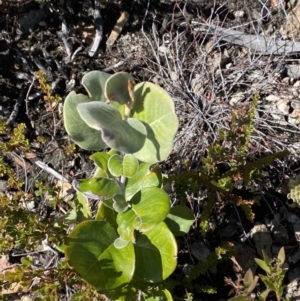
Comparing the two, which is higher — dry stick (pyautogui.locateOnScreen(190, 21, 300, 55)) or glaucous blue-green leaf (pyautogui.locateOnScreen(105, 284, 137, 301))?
dry stick (pyautogui.locateOnScreen(190, 21, 300, 55))

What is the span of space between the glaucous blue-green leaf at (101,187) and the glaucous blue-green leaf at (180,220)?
36 cm

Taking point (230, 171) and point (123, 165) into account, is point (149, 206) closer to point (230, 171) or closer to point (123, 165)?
point (123, 165)

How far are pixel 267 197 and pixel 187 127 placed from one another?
0.54m

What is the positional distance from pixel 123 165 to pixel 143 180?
0.65ft

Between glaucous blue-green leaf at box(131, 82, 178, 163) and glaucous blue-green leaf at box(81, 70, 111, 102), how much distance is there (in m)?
0.13

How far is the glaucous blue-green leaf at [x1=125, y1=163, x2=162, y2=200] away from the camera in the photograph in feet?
7.07

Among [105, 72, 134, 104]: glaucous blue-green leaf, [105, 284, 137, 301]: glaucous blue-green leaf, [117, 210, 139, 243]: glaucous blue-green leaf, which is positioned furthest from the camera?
[105, 284, 137, 301]: glaucous blue-green leaf

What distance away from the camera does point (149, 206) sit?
6.74 feet

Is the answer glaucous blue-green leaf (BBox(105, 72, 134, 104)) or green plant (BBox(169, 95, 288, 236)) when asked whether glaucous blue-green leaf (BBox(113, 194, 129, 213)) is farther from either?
glaucous blue-green leaf (BBox(105, 72, 134, 104))

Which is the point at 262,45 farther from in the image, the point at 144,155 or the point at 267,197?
the point at 144,155

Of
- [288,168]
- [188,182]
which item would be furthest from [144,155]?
[288,168]

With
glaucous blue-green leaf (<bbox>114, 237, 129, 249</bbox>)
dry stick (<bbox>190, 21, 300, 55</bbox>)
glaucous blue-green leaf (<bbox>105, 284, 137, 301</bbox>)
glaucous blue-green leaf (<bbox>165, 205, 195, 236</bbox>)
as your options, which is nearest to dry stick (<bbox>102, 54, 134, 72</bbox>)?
dry stick (<bbox>190, 21, 300, 55</bbox>)

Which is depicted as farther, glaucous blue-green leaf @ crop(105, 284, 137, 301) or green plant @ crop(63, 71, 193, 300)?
glaucous blue-green leaf @ crop(105, 284, 137, 301)

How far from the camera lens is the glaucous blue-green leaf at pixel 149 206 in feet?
6.53
